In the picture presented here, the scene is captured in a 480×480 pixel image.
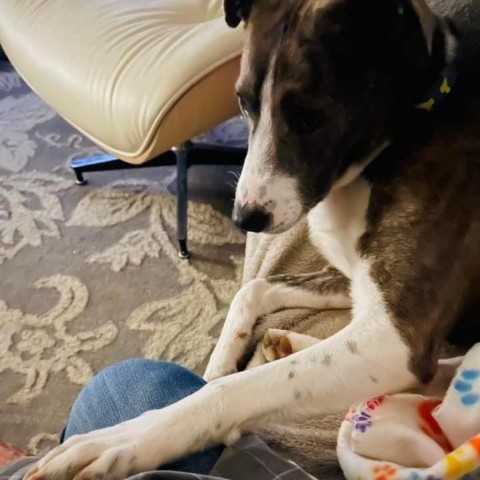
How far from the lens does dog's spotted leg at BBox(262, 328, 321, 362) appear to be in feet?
4.08

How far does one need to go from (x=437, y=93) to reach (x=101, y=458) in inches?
31.4

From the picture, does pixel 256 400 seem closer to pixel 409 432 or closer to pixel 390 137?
pixel 409 432

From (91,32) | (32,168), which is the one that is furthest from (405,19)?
(32,168)

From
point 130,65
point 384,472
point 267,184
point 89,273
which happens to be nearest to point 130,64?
point 130,65

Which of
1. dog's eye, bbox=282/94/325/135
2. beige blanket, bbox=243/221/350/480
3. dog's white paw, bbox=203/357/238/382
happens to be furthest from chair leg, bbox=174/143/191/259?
dog's eye, bbox=282/94/325/135

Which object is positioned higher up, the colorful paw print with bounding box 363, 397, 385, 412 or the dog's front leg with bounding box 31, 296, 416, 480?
the colorful paw print with bounding box 363, 397, 385, 412

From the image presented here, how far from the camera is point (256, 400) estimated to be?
108 centimetres

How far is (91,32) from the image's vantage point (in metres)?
2.06

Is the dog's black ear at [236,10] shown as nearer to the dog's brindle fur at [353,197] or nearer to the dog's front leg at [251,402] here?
the dog's brindle fur at [353,197]

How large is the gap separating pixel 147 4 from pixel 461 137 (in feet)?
4.25

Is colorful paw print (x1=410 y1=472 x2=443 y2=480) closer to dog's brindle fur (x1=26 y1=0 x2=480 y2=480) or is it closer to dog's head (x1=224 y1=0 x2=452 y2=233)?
dog's brindle fur (x1=26 y1=0 x2=480 y2=480)

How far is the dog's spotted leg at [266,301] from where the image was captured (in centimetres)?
137

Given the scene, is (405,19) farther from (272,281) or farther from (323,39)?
(272,281)

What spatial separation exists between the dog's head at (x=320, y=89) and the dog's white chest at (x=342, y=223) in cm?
4
